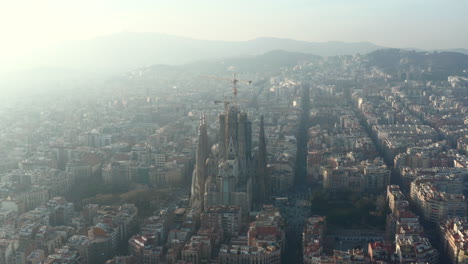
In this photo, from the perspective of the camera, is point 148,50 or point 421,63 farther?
point 148,50

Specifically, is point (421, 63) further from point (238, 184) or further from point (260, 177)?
point (238, 184)

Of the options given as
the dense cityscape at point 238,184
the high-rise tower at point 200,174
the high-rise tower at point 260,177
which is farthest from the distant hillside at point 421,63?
the high-rise tower at point 200,174

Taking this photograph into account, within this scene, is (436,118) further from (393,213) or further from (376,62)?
(376,62)

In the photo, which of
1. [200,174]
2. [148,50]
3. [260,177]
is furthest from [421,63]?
[148,50]

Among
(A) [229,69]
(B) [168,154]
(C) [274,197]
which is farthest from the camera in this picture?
(A) [229,69]

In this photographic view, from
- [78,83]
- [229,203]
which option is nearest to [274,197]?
[229,203]

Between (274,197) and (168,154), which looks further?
(168,154)
